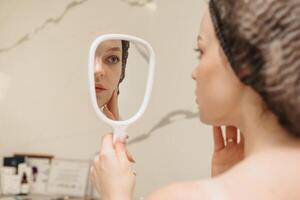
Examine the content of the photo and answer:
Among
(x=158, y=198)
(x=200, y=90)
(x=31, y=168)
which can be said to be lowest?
(x=31, y=168)

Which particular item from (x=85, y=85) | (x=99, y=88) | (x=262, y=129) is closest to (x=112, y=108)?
(x=99, y=88)

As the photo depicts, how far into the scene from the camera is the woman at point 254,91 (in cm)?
56

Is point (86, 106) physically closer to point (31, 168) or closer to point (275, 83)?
point (31, 168)

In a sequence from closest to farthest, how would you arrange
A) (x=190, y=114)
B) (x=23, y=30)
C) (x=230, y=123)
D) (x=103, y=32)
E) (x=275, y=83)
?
(x=275, y=83), (x=230, y=123), (x=190, y=114), (x=103, y=32), (x=23, y=30)

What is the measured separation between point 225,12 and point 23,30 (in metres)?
1.51

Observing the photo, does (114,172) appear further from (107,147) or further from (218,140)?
(218,140)

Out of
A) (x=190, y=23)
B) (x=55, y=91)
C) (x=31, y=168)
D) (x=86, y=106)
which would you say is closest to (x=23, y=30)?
(x=55, y=91)

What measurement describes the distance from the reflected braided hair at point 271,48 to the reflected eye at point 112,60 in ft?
1.08

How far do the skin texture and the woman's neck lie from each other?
31cm

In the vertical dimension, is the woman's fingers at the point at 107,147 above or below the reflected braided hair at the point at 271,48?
below

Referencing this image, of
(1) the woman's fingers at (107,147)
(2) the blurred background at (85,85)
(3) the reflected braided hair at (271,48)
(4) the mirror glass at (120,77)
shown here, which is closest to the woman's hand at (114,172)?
(1) the woman's fingers at (107,147)

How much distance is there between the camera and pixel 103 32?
1.83 meters

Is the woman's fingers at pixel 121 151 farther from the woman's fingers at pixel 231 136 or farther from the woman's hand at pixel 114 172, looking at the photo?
the woman's fingers at pixel 231 136

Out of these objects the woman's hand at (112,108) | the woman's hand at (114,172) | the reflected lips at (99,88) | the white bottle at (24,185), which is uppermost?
the reflected lips at (99,88)
